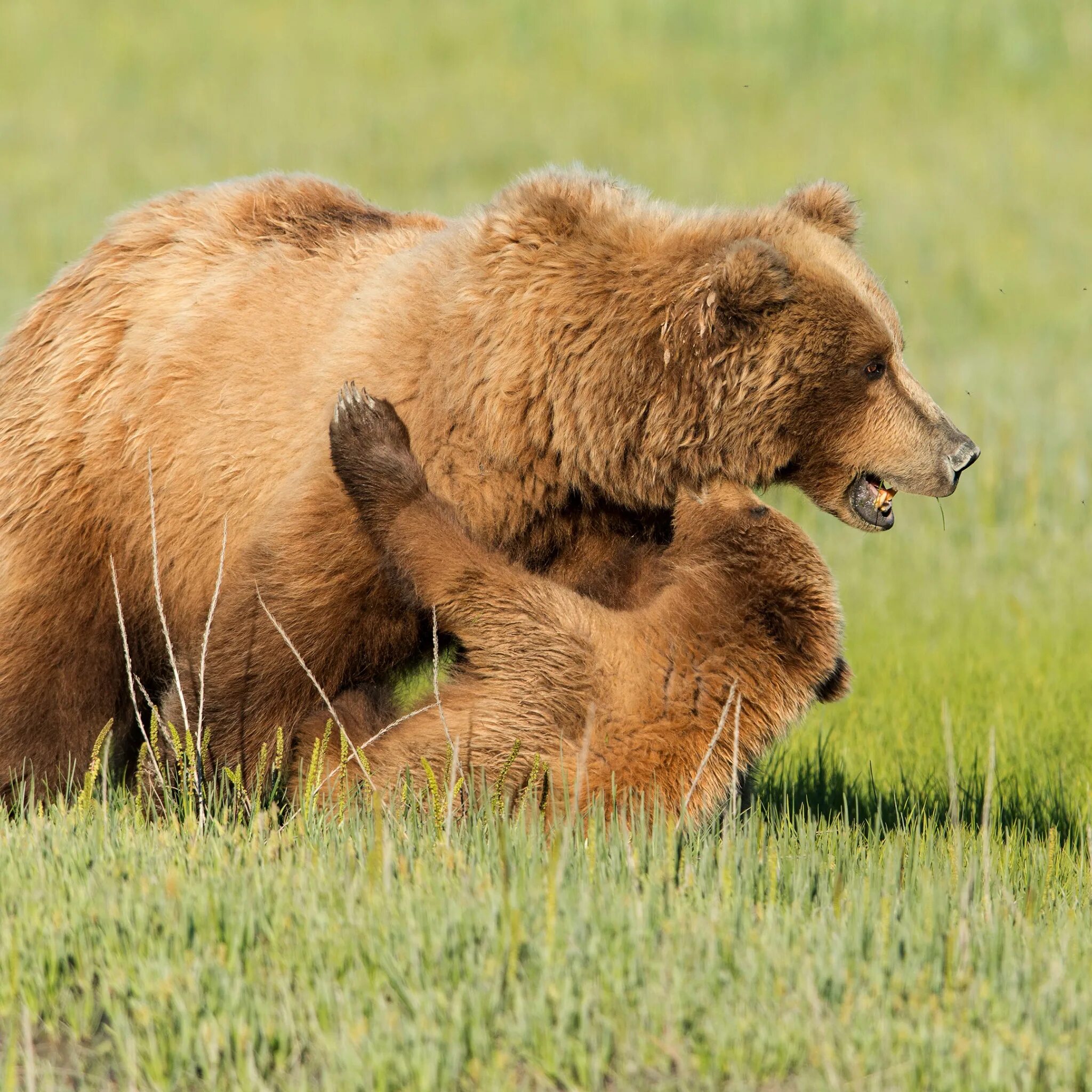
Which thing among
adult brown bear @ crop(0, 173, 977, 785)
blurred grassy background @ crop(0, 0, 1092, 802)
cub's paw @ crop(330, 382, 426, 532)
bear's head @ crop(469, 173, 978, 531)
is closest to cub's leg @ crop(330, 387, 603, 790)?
cub's paw @ crop(330, 382, 426, 532)

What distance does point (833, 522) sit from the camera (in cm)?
1116

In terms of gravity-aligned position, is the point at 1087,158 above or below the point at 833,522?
above

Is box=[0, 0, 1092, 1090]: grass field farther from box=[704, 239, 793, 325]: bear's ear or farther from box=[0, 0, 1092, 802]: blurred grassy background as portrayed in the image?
box=[704, 239, 793, 325]: bear's ear

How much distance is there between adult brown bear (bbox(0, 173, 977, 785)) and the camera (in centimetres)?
416

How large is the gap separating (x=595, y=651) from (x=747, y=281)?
1.08 m

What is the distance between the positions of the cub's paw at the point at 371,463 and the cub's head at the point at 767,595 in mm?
823

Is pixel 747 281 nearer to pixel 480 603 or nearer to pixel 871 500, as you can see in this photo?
pixel 871 500

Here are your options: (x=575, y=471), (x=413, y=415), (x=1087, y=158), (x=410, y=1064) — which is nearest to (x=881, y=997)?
(x=410, y=1064)

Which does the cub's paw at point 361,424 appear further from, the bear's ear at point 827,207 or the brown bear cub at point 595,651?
the bear's ear at point 827,207

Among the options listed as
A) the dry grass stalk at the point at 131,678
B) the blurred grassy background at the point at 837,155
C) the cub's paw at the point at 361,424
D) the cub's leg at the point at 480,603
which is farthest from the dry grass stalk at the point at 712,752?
the blurred grassy background at the point at 837,155

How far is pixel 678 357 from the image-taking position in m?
4.15

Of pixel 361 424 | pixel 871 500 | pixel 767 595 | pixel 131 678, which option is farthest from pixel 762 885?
pixel 131 678

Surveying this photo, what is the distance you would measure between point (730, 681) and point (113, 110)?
19.6m

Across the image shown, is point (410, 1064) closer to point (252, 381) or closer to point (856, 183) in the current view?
point (252, 381)
